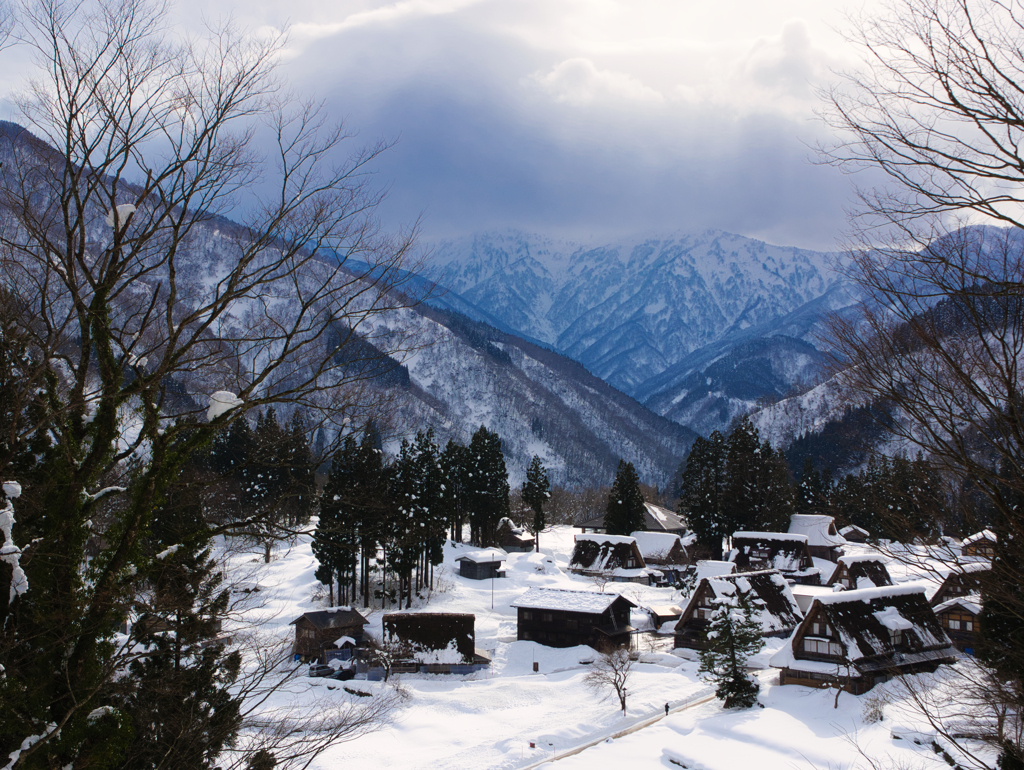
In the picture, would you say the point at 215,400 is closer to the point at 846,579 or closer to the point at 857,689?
the point at 857,689

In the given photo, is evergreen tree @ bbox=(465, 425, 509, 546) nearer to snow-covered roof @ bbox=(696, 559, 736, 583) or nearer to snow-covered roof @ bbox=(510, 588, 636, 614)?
snow-covered roof @ bbox=(696, 559, 736, 583)

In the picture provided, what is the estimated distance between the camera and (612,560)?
46.5 metres

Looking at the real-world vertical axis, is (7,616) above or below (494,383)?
below

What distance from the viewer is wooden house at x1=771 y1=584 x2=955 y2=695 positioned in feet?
78.0

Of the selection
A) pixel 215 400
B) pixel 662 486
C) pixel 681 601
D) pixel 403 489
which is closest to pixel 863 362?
pixel 215 400

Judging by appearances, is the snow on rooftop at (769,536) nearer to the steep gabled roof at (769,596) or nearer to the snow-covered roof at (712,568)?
the snow-covered roof at (712,568)

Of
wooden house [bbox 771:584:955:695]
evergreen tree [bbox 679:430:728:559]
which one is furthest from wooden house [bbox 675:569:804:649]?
evergreen tree [bbox 679:430:728:559]

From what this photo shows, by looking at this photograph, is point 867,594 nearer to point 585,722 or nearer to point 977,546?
point 585,722

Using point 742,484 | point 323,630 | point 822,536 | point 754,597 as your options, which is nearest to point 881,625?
point 754,597

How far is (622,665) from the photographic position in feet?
81.9

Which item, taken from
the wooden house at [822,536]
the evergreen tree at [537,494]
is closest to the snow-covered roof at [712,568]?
the wooden house at [822,536]

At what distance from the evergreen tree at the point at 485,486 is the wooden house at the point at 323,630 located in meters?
21.5

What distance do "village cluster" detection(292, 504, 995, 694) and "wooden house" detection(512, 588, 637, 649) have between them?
5 centimetres

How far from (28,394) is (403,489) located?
31.2 meters
